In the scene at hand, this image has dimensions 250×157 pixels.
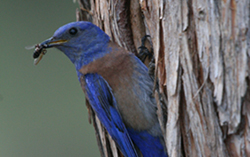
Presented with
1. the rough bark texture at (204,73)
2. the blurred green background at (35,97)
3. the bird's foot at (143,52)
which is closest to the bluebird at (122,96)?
the bird's foot at (143,52)

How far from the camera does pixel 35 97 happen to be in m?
4.83

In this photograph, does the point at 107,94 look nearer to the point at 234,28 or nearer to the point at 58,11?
the point at 234,28

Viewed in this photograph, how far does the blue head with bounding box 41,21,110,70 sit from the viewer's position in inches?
117

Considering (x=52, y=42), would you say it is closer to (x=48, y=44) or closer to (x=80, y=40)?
(x=48, y=44)

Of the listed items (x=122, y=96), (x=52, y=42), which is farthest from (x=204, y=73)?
(x=52, y=42)

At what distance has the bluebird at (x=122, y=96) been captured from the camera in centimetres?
277

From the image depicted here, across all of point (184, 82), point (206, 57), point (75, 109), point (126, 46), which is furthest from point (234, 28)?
point (75, 109)

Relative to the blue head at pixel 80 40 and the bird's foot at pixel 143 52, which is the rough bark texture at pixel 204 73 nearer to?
the bird's foot at pixel 143 52

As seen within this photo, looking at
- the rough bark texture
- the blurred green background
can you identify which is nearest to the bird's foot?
the rough bark texture

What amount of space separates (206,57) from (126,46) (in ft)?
4.29

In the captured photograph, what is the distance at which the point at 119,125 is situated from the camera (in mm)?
2779

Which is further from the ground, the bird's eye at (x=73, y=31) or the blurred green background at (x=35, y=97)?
the bird's eye at (x=73, y=31)

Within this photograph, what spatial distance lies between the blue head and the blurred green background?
6.18ft

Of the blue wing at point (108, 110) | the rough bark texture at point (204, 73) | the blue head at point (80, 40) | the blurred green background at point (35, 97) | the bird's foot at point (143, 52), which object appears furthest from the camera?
the blurred green background at point (35, 97)
